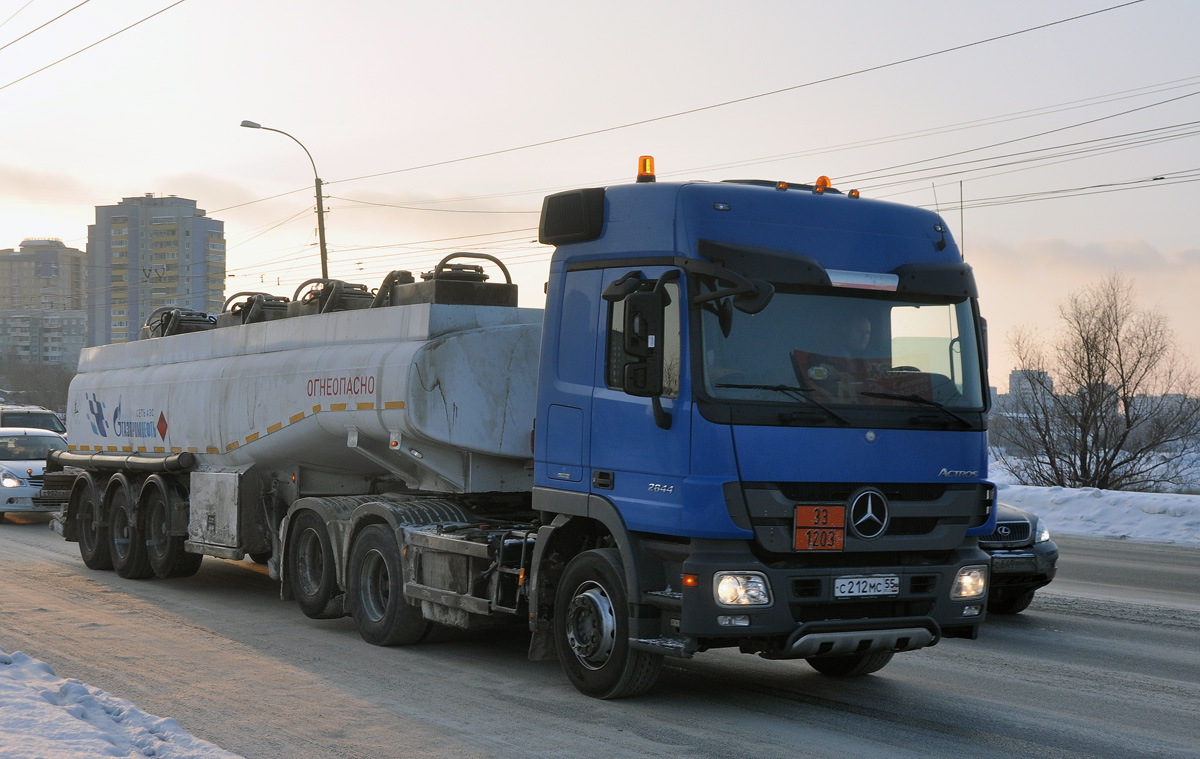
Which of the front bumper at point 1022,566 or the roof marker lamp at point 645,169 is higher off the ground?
the roof marker lamp at point 645,169

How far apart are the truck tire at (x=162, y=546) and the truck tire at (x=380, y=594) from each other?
14.4 ft

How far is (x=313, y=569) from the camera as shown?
10.5 metres

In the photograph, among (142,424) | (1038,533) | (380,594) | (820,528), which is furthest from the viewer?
(142,424)

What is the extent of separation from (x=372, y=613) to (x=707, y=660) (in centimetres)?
271

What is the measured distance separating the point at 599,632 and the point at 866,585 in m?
1.58

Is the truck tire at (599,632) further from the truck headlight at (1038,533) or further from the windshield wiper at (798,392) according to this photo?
the truck headlight at (1038,533)

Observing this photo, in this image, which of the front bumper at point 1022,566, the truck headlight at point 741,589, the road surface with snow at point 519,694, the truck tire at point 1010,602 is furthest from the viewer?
the truck tire at point 1010,602

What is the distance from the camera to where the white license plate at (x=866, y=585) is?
662cm

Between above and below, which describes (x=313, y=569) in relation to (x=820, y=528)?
below

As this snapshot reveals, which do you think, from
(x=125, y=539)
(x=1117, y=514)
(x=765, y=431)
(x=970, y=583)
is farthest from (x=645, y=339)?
(x=1117, y=514)

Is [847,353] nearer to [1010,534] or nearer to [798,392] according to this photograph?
[798,392]

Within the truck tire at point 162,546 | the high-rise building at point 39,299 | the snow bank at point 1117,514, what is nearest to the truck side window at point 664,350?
the truck tire at point 162,546

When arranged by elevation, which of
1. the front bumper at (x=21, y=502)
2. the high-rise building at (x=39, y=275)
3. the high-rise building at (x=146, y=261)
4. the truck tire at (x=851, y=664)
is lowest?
the truck tire at (x=851, y=664)

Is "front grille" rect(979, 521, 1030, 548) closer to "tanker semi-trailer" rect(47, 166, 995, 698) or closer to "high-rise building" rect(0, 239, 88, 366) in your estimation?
"tanker semi-trailer" rect(47, 166, 995, 698)
